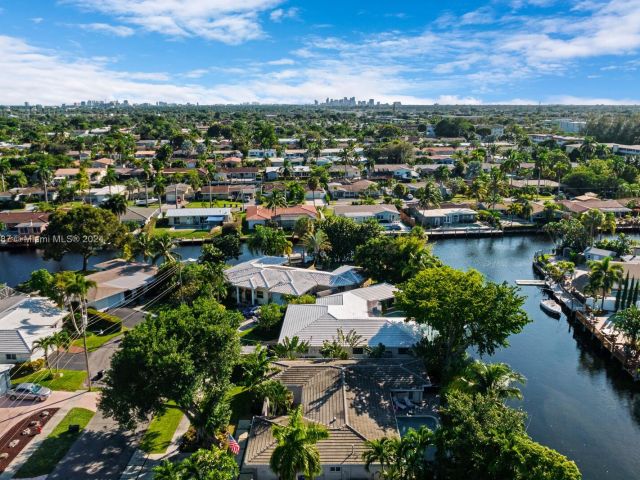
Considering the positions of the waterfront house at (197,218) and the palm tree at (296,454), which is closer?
the palm tree at (296,454)

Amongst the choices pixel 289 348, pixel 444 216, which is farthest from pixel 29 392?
pixel 444 216

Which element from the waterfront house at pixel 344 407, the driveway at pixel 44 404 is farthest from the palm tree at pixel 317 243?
the driveway at pixel 44 404

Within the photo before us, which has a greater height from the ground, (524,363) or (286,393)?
(286,393)

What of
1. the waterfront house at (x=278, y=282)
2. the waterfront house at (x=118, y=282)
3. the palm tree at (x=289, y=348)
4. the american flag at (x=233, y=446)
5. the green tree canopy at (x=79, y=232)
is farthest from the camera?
the green tree canopy at (x=79, y=232)

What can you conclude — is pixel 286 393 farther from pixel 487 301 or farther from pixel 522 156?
pixel 522 156

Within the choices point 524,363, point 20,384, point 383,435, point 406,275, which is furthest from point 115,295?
point 524,363

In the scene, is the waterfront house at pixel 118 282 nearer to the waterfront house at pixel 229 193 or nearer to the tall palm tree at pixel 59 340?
the tall palm tree at pixel 59 340

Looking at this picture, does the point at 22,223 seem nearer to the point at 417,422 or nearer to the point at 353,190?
the point at 353,190
